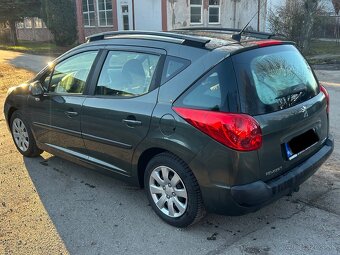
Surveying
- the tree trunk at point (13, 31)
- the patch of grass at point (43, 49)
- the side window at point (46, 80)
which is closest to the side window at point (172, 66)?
the side window at point (46, 80)

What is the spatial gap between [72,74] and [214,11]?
76.1 ft

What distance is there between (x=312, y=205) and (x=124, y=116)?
2090mm

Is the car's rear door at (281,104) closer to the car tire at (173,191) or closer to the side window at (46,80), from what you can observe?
the car tire at (173,191)

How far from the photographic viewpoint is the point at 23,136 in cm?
556

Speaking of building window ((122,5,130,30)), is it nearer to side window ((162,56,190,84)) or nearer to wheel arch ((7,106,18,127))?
wheel arch ((7,106,18,127))

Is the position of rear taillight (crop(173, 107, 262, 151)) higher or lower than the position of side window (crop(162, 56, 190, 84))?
lower

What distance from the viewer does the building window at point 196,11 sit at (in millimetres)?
25397

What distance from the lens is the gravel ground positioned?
334 cm

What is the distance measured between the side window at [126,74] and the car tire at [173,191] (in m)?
0.72

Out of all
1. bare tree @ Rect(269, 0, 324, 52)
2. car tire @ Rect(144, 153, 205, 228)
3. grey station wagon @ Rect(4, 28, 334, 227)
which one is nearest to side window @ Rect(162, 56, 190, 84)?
grey station wagon @ Rect(4, 28, 334, 227)

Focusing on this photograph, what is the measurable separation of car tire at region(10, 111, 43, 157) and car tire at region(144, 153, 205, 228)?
2.34m

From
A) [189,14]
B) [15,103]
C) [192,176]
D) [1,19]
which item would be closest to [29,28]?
[1,19]

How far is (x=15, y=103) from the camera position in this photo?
5.45m

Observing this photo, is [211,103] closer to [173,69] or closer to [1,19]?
[173,69]
